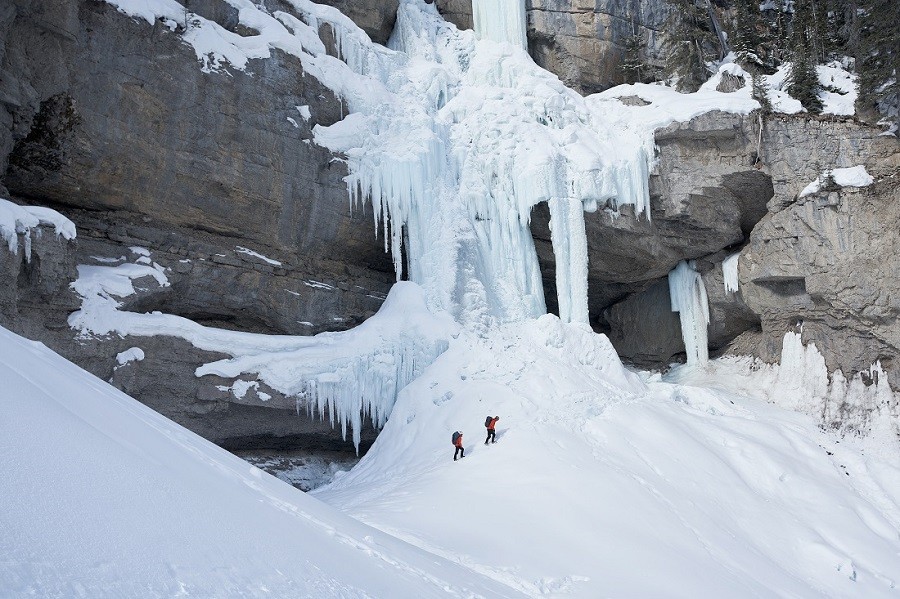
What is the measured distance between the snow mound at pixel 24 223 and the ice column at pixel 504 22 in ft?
53.2

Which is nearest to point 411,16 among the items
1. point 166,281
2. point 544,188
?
point 544,188

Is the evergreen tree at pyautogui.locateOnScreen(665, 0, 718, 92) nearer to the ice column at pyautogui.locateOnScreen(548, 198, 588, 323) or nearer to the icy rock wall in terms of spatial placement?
the icy rock wall

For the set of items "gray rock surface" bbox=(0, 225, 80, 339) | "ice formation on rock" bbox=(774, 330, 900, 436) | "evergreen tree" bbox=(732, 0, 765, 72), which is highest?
"evergreen tree" bbox=(732, 0, 765, 72)

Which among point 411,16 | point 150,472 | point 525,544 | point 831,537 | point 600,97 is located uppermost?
point 411,16

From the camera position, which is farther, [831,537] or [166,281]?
[166,281]

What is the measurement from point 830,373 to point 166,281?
17551mm

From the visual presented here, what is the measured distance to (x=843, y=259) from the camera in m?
19.9

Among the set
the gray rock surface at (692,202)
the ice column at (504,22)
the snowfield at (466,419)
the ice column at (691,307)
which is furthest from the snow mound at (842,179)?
the ice column at (504,22)

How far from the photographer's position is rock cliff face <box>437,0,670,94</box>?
25688 mm

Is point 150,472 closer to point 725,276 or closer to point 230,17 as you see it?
point 230,17

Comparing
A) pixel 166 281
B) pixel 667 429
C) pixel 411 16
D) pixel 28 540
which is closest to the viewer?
pixel 28 540

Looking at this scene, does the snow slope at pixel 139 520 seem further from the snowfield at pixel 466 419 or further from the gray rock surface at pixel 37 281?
the gray rock surface at pixel 37 281

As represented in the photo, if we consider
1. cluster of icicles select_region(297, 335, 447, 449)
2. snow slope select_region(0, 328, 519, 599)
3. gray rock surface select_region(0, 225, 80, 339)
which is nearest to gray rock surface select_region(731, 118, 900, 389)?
cluster of icicles select_region(297, 335, 447, 449)

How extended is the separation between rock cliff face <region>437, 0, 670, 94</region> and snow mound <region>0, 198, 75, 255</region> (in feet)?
53.5
